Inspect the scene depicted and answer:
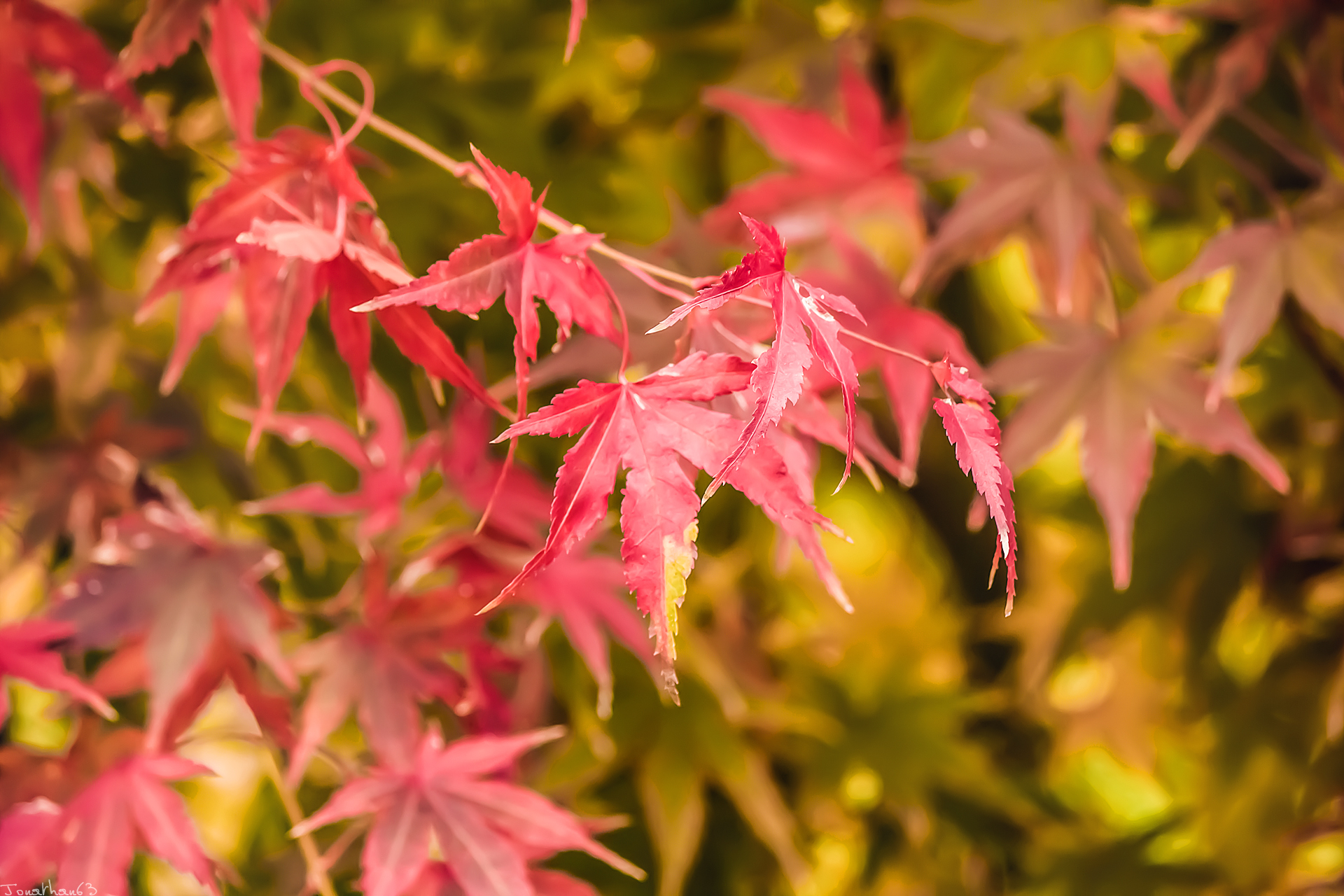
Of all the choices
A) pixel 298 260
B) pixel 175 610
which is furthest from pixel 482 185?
pixel 175 610

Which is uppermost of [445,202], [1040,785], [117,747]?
[445,202]

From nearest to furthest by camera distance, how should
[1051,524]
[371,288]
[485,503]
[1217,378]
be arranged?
[371,288]
[1217,378]
[485,503]
[1051,524]

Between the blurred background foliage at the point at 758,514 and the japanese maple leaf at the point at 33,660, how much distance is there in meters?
0.19

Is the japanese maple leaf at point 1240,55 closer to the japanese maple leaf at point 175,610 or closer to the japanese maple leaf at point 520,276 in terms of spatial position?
the japanese maple leaf at point 520,276

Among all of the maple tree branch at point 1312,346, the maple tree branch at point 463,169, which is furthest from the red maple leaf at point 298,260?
the maple tree branch at point 1312,346

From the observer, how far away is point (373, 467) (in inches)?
25.4

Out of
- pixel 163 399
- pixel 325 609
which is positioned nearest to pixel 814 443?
pixel 325 609

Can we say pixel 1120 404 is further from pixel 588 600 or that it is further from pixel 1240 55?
pixel 588 600

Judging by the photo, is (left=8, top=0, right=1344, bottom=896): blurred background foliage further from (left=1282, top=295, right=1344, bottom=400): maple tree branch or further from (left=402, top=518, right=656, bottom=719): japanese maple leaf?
(left=402, top=518, right=656, bottom=719): japanese maple leaf

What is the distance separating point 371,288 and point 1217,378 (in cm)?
50

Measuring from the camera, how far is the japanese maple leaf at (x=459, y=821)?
50 cm

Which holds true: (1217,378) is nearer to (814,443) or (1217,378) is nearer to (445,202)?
(814,443)

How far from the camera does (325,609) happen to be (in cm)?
62

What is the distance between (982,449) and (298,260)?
14.5 inches
